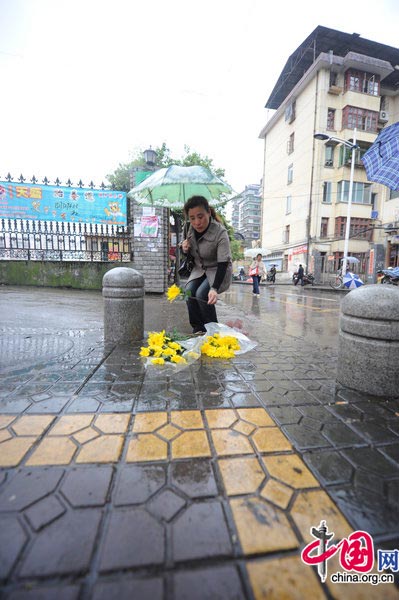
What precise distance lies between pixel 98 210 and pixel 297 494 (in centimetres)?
994

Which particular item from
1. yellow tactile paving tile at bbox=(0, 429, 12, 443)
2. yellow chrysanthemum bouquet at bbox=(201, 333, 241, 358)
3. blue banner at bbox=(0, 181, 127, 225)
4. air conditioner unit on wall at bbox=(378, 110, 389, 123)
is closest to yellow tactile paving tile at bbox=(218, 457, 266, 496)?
yellow tactile paving tile at bbox=(0, 429, 12, 443)

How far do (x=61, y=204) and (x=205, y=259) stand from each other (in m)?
7.53

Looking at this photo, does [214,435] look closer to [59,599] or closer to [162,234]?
[59,599]

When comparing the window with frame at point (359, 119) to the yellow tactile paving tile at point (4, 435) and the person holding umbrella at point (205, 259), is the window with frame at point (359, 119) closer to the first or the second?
the person holding umbrella at point (205, 259)

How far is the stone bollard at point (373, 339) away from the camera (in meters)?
2.38

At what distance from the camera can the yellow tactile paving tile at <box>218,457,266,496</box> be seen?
144 centimetres

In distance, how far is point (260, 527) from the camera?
1.25 metres

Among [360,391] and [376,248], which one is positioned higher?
[376,248]

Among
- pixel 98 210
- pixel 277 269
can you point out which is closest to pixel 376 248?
pixel 277 269

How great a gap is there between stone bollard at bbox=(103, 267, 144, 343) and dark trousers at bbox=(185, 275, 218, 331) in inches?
29.1

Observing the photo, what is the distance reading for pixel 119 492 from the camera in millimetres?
1397

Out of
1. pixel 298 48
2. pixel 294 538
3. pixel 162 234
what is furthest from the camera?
pixel 298 48

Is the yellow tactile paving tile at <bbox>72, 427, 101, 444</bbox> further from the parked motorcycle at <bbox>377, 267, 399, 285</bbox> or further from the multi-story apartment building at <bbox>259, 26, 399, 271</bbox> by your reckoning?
the multi-story apartment building at <bbox>259, 26, 399, 271</bbox>

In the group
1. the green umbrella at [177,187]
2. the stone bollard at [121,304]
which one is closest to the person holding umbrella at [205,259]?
the stone bollard at [121,304]
